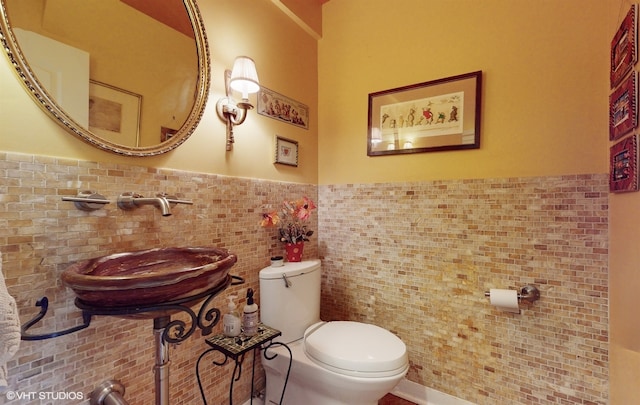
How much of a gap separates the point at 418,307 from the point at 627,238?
0.99 m

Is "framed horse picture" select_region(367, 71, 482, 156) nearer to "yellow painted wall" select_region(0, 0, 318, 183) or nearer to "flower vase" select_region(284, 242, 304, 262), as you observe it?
"yellow painted wall" select_region(0, 0, 318, 183)

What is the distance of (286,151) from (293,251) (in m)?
0.65

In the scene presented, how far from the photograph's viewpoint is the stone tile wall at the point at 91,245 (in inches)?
32.3

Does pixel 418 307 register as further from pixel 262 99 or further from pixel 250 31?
pixel 250 31

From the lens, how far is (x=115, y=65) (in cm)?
104

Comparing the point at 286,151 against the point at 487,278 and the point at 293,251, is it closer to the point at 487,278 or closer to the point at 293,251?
the point at 293,251

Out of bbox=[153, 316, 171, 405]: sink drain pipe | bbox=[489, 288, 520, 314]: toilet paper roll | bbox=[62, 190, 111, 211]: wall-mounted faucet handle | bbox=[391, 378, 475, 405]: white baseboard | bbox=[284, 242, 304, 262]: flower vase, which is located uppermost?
bbox=[62, 190, 111, 211]: wall-mounted faucet handle

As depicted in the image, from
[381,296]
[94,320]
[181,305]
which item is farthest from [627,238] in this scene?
[94,320]

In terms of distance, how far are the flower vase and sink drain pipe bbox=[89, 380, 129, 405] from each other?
94 cm

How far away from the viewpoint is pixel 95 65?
3.24ft

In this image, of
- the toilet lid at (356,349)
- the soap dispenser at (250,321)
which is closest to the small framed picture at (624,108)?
the toilet lid at (356,349)

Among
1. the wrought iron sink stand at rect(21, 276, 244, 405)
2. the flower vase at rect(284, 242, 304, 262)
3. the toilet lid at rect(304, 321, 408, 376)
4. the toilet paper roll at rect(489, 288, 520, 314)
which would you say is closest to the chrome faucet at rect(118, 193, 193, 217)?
the wrought iron sink stand at rect(21, 276, 244, 405)

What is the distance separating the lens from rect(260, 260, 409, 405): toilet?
1174 millimetres

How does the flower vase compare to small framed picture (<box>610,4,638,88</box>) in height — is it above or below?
below
